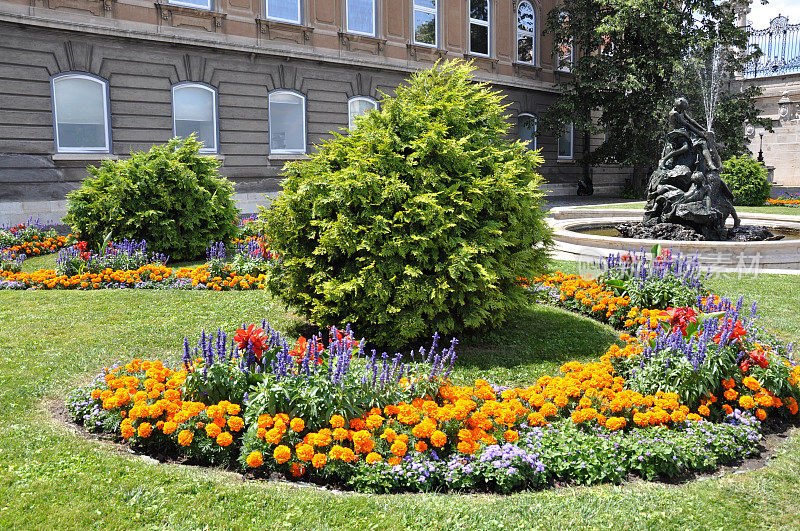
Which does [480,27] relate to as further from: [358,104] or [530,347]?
[530,347]

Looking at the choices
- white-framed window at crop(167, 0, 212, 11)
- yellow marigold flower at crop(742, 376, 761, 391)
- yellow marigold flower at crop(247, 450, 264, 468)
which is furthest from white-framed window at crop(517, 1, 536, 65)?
yellow marigold flower at crop(247, 450, 264, 468)

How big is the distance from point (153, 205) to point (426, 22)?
17533mm

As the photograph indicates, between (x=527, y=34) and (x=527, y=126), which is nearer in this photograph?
(x=527, y=126)

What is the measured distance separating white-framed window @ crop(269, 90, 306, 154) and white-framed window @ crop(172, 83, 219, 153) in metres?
Result: 2.08

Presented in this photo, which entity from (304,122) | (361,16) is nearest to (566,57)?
(361,16)

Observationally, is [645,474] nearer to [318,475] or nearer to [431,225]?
[318,475]

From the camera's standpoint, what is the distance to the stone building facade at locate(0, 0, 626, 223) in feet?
54.5

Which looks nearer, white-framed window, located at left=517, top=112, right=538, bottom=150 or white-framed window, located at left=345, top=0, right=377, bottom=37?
white-framed window, located at left=345, top=0, right=377, bottom=37

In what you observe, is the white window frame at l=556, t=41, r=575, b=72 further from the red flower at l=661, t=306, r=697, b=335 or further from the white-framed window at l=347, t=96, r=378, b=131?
the red flower at l=661, t=306, r=697, b=335

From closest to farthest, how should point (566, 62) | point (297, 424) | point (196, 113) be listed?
point (297, 424) → point (196, 113) → point (566, 62)

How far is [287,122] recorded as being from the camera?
22031mm

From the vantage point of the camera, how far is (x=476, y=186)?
6.29 metres

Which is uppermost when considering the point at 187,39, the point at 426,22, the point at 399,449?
the point at 426,22

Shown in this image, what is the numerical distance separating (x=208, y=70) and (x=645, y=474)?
62.5 feet
